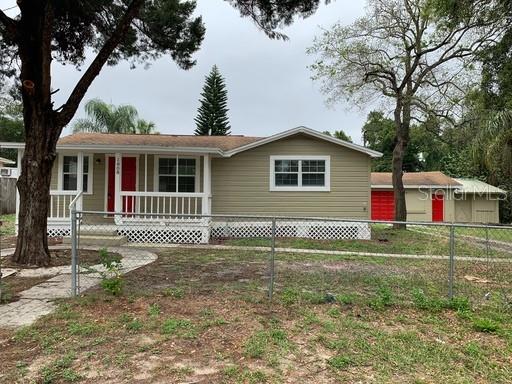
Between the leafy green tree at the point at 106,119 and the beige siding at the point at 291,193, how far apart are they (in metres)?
19.0

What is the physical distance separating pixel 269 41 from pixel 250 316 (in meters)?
7.84

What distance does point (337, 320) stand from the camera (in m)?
4.74

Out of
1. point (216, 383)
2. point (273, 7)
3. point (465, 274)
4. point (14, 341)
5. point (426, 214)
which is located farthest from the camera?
point (426, 214)

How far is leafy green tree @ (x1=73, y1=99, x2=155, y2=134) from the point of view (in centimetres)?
2931

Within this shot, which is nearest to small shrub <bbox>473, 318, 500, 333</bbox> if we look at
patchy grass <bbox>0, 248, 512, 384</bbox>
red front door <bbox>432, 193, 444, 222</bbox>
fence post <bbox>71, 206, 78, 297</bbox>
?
patchy grass <bbox>0, 248, 512, 384</bbox>

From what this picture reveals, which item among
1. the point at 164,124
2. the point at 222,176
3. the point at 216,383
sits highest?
the point at 164,124

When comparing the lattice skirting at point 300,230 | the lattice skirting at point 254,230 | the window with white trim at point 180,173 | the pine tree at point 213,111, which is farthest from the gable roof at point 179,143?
the pine tree at point 213,111

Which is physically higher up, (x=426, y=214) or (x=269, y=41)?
(x=269, y=41)

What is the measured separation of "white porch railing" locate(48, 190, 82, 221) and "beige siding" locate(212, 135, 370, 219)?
4295mm

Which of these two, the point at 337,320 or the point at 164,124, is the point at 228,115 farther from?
the point at 337,320

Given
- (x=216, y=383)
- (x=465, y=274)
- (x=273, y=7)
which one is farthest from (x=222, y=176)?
(x=216, y=383)

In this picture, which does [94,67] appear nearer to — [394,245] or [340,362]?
[340,362]

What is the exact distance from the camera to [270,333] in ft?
13.9

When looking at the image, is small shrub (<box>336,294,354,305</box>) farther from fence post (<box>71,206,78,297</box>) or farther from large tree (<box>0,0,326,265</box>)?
large tree (<box>0,0,326,265</box>)
